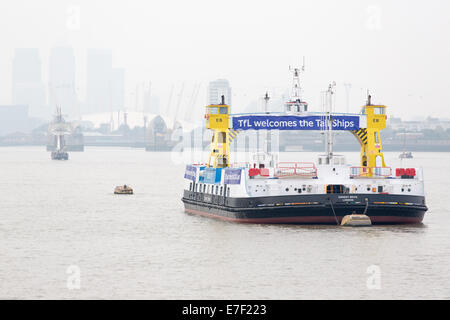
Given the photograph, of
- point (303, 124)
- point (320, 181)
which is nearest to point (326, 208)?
point (320, 181)

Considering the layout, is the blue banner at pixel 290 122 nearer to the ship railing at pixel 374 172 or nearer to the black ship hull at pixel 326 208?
the ship railing at pixel 374 172

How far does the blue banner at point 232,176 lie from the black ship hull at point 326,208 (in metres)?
1.29

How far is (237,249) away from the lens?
52.2 m

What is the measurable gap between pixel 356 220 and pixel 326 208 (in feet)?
6.90

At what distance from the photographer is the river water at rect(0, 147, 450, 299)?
40.3 m

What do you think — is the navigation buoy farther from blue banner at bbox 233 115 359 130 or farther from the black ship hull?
blue banner at bbox 233 115 359 130

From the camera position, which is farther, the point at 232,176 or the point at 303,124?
the point at 303,124

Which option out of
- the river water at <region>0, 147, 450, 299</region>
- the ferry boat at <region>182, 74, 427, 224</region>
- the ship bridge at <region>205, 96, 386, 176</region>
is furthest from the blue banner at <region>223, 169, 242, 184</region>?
the ship bridge at <region>205, 96, 386, 176</region>

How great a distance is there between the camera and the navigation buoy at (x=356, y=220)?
195 feet

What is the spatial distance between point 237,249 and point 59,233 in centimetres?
1586

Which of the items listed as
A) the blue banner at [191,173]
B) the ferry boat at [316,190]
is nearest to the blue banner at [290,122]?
the ferry boat at [316,190]

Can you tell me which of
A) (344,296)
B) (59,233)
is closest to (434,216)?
(59,233)

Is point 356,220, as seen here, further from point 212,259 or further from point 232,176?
point 212,259

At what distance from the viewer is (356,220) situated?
195ft
